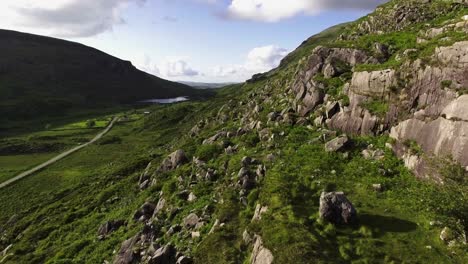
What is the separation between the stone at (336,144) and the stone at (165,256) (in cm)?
1862

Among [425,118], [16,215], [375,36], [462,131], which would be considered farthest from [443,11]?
[16,215]

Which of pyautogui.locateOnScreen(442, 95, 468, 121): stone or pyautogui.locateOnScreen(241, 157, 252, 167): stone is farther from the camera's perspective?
pyautogui.locateOnScreen(241, 157, 252, 167): stone

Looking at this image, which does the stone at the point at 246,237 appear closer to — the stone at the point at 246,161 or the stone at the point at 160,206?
the stone at the point at 246,161

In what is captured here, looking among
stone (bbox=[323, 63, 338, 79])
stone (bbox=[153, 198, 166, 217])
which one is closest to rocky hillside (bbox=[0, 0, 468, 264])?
stone (bbox=[323, 63, 338, 79])

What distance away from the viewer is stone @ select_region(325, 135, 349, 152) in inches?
1536

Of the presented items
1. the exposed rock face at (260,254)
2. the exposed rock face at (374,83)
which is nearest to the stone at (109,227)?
the exposed rock face at (260,254)

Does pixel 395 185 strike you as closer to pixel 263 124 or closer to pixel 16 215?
pixel 263 124

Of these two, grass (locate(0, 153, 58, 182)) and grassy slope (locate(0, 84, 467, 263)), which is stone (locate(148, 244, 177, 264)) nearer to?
grassy slope (locate(0, 84, 467, 263))

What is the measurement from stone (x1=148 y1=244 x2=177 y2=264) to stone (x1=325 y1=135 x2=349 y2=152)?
1862 centimetres

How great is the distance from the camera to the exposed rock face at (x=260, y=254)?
83.5 ft

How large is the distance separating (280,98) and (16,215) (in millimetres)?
49981

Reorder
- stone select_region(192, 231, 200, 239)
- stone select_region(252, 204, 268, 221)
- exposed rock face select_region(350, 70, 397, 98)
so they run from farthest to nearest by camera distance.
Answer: exposed rock face select_region(350, 70, 397, 98), stone select_region(192, 231, 200, 239), stone select_region(252, 204, 268, 221)

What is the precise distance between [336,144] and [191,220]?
642 inches

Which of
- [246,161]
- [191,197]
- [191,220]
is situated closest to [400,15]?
[246,161]
